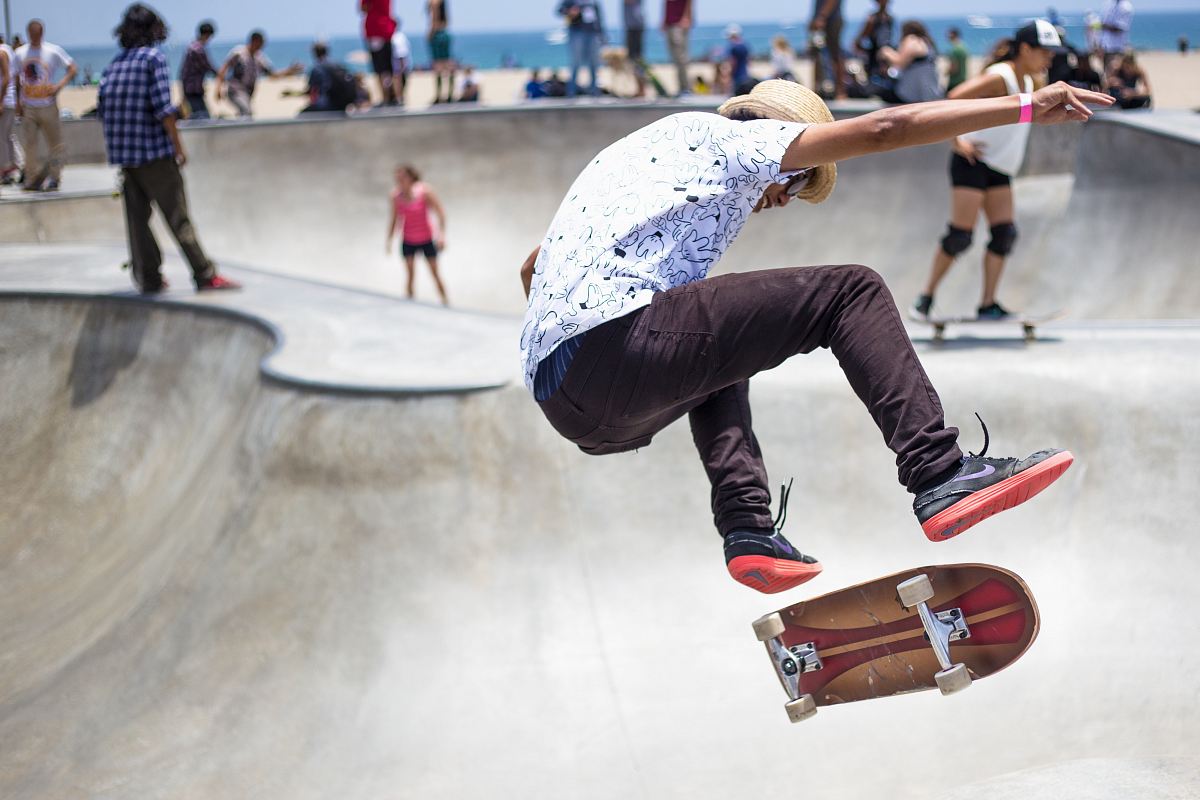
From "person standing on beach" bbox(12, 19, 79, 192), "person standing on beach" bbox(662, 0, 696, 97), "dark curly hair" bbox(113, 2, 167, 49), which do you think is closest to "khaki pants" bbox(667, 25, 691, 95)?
"person standing on beach" bbox(662, 0, 696, 97)

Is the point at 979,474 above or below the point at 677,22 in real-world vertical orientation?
below

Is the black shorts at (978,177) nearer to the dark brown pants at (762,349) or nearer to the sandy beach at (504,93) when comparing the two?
the dark brown pants at (762,349)

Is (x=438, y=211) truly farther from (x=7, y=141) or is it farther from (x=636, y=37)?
(x=636, y=37)

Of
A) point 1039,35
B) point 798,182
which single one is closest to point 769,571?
point 798,182

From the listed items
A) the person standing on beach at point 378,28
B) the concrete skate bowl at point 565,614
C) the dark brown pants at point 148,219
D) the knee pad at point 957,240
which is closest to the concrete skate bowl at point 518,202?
the person standing on beach at point 378,28

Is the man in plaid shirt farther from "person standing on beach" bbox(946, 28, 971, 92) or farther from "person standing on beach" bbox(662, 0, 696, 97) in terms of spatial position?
"person standing on beach" bbox(946, 28, 971, 92)

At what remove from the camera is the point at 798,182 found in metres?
2.93

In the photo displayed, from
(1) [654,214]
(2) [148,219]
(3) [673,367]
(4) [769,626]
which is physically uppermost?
(1) [654,214]

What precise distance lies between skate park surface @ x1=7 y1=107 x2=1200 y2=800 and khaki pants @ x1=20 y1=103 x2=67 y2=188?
24.0ft

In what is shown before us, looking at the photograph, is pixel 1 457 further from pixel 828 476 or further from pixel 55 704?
pixel 828 476

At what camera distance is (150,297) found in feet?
25.7

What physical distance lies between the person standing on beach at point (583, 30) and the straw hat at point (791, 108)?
482 inches

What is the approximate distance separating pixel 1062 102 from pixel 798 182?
2.13 ft

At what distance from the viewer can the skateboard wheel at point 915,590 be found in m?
3.48
